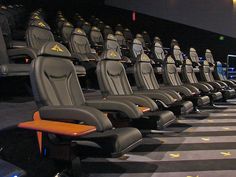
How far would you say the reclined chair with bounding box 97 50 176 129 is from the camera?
266 cm

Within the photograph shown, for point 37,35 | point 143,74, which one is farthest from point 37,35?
point 143,74

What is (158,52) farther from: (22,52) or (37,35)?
(22,52)

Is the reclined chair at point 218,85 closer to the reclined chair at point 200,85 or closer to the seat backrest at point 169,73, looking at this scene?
the reclined chair at point 200,85

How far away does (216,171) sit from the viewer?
7.41ft

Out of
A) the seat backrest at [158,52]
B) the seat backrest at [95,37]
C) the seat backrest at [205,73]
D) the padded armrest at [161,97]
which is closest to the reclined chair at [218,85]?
the seat backrest at [205,73]

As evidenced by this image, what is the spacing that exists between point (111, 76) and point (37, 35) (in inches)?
54.6

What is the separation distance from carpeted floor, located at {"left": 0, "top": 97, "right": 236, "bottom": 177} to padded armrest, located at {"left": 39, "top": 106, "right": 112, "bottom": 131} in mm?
345

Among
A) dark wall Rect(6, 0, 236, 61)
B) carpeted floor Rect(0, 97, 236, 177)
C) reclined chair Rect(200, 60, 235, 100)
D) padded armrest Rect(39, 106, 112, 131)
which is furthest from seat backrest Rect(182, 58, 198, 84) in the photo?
dark wall Rect(6, 0, 236, 61)

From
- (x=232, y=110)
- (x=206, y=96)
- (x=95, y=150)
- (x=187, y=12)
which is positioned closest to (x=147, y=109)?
(x=95, y=150)

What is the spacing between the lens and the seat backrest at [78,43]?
4629 millimetres

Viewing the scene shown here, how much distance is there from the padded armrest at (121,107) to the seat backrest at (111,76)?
0.47 m

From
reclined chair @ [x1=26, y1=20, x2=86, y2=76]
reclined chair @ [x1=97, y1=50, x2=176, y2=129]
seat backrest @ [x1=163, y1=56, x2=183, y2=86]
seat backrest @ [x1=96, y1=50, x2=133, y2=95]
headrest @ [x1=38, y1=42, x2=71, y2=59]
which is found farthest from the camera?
seat backrest @ [x1=163, y1=56, x2=183, y2=86]

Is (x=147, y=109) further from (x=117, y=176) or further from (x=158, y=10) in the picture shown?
(x=158, y=10)

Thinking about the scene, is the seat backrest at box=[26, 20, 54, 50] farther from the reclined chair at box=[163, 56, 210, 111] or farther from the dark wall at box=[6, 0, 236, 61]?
the dark wall at box=[6, 0, 236, 61]
